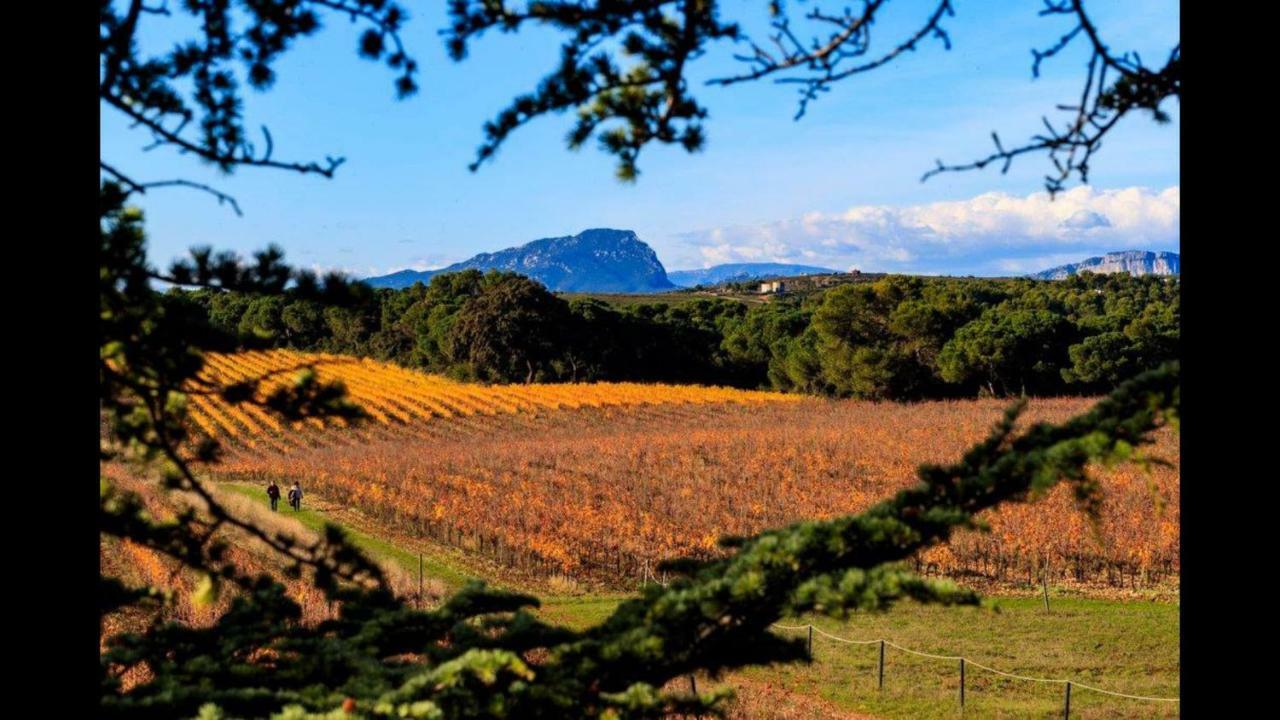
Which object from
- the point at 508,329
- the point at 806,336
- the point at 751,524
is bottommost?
the point at 751,524

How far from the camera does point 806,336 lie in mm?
46750

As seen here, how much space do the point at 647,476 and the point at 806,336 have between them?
26189mm

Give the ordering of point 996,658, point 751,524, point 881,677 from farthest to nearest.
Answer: point 751,524
point 996,658
point 881,677

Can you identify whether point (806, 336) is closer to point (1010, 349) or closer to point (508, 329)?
point (1010, 349)

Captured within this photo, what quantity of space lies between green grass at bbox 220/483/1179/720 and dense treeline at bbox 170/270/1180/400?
25.5 meters

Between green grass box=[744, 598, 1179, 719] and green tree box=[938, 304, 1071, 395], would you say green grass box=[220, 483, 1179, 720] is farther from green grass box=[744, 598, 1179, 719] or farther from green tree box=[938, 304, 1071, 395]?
green tree box=[938, 304, 1071, 395]

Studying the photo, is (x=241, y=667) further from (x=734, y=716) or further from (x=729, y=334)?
(x=729, y=334)

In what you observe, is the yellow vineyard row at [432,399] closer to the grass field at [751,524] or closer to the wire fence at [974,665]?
the grass field at [751,524]

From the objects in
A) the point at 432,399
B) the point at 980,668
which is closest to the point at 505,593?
the point at 980,668

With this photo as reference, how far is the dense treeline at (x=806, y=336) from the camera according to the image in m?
39.0

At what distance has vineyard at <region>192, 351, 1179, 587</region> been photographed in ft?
49.8

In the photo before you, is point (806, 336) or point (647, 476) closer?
point (647, 476)

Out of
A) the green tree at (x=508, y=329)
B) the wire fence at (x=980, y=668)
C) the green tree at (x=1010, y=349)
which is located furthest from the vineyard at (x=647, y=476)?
the green tree at (x=508, y=329)
